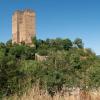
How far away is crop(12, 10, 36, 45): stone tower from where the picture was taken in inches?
2670

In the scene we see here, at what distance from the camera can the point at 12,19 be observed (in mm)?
73062

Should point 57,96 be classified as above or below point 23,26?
below

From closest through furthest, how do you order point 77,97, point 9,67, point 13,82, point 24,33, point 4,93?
point 77,97 → point 4,93 → point 13,82 → point 9,67 → point 24,33

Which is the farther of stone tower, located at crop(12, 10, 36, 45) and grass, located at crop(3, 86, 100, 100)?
stone tower, located at crop(12, 10, 36, 45)

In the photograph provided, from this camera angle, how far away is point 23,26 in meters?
68.9

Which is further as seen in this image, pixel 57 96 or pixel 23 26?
pixel 23 26

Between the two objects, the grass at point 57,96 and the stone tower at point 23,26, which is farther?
the stone tower at point 23,26

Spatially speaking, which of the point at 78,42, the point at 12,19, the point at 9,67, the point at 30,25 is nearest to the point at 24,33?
the point at 30,25

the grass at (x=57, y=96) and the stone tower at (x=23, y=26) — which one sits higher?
the stone tower at (x=23, y=26)

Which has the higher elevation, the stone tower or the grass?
the stone tower

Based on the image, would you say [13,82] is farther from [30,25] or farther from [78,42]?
[30,25]

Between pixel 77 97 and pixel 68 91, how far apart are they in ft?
2.38

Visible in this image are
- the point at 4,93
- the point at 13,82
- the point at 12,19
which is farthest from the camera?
the point at 12,19

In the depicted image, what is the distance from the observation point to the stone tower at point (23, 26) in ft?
222
